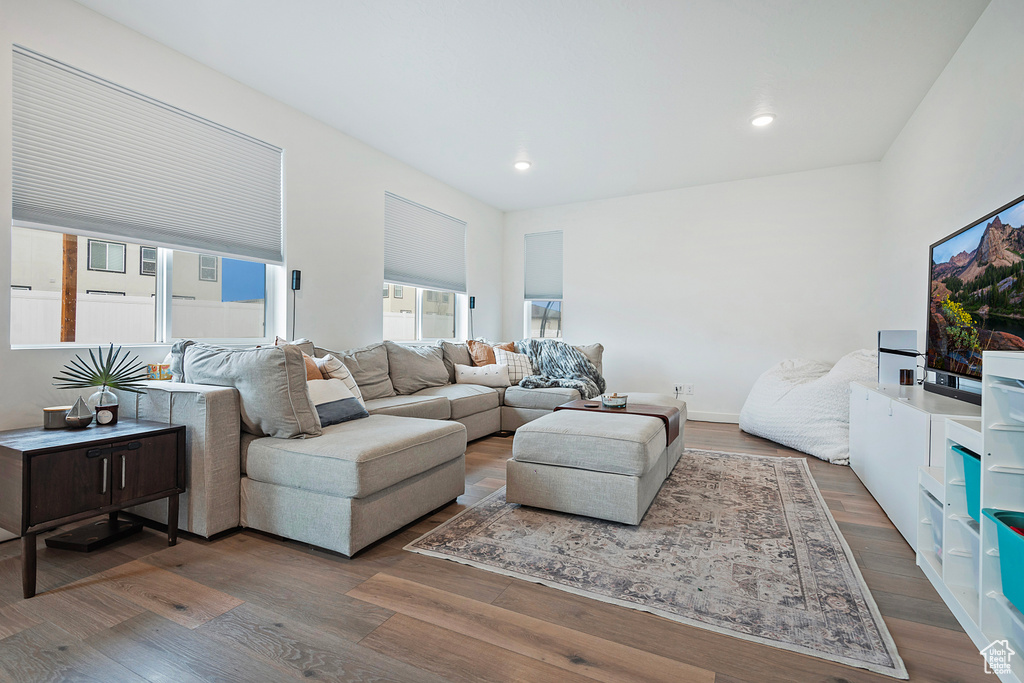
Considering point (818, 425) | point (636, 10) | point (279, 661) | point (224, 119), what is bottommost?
point (279, 661)

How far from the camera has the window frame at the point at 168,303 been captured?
238 centimetres

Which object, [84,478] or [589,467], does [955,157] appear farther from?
[84,478]

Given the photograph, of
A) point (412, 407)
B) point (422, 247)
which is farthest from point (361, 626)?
point (422, 247)

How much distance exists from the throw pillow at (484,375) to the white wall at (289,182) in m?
0.90

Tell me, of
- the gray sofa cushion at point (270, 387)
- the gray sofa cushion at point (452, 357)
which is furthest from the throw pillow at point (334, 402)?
the gray sofa cushion at point (452, 357)

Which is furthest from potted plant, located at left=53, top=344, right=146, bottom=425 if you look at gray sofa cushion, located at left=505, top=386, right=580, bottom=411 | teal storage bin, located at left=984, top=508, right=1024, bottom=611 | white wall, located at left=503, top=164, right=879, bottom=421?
white wall, located at left=503, top=164, right=879, bottom=421

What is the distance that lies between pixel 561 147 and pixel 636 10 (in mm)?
1817

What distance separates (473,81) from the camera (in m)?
3.13

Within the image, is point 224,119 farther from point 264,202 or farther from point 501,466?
point 501,466

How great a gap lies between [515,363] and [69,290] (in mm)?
3370

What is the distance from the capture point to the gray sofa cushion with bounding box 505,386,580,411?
4281 millimetres

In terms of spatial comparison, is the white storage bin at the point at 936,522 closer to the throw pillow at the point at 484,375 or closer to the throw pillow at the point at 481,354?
the throw pillow at the point at 484,375

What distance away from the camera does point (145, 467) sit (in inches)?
78.6

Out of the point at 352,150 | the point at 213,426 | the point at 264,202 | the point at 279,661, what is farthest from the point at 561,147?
the point at 279,661
